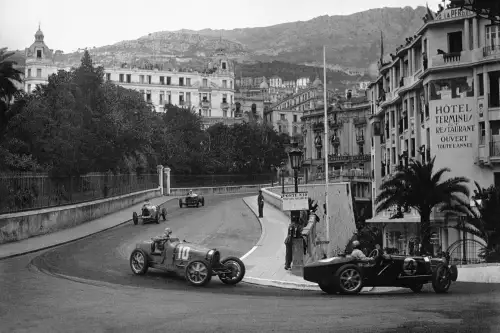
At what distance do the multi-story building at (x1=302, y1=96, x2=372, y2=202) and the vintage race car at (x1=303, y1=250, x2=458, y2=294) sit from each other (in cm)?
7084

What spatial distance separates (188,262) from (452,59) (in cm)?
2747

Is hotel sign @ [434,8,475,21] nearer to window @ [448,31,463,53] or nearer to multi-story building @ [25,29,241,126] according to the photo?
window @ [448,31,463,53]

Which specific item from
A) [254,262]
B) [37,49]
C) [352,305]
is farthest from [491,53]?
[37,49]

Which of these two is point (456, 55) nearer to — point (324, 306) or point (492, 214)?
point (492, 214)

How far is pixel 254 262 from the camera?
845 inches

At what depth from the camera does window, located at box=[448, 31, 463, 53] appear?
3903 centimetres

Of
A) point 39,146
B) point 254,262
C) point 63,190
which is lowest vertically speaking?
point 254,262

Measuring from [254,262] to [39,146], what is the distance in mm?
24683

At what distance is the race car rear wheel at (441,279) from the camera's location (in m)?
15.1

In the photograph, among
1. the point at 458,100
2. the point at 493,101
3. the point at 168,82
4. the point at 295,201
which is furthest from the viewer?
the point at 168,82

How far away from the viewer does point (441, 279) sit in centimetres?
1520

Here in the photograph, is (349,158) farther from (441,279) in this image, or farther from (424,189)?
(441,279)

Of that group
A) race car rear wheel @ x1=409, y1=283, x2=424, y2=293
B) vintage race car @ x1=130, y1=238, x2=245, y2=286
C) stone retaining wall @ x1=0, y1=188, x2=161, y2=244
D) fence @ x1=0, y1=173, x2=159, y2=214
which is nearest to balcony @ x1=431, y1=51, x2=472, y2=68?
fence @ x1=0, y1=173, x2=159, y2=214

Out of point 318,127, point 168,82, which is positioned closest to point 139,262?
point 318,127
